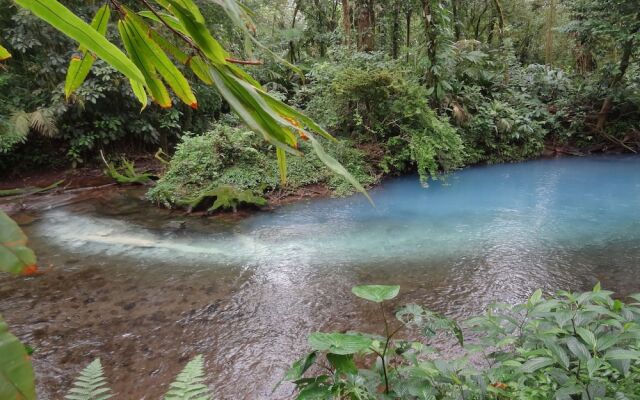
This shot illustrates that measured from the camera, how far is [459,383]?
3.77 ft

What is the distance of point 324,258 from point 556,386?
298 cm

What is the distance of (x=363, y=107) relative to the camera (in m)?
7.49

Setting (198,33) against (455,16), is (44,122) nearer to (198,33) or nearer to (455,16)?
(198,33)

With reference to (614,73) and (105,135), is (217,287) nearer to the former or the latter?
(105,135)

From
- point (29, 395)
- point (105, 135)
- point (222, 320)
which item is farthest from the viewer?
point (105, 135)

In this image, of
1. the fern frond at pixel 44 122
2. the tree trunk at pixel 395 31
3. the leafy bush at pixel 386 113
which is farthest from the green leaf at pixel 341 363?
the tree trunk at pixel 395 31

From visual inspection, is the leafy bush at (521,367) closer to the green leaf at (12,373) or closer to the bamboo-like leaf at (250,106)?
the bamboo-like leaf at (250,106)

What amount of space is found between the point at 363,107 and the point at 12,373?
7.57m

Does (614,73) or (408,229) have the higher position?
(614,73)

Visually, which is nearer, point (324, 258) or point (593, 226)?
point (324, 258)

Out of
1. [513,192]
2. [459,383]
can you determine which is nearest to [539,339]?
[459,383]

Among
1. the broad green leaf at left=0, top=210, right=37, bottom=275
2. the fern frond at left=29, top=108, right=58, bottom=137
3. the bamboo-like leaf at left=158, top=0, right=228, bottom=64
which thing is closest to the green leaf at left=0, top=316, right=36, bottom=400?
the broad green leaf at left=0, top=210, right=37, bottom=275

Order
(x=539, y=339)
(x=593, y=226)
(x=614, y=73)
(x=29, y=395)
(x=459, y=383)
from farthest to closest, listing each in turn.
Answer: (x=614, y=73)
(x=593, y=226)
(x=539, y=339)
(x=459, y=383)
(x=29, y=395)

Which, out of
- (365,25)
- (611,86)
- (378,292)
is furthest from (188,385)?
(611,86)
